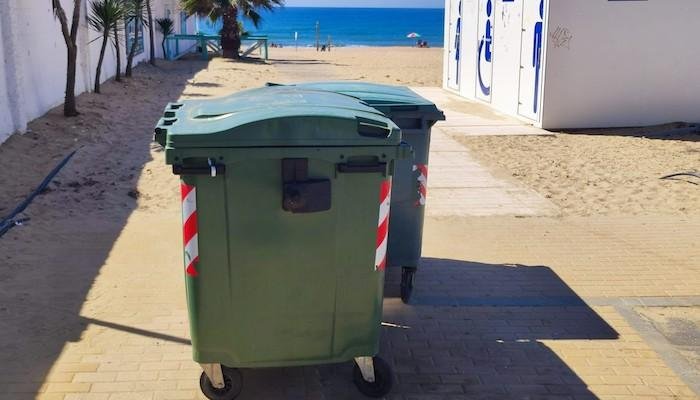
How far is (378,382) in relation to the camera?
401 cm

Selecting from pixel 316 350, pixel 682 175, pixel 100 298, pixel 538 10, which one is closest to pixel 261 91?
pixel 316 350

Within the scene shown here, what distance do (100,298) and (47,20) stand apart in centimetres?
896

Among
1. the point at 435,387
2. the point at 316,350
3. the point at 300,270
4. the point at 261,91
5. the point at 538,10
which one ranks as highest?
the point at 538,10

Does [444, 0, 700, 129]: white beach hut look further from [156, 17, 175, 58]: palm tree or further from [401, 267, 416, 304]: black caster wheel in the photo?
[156, 17, 175, 58]: palm tree

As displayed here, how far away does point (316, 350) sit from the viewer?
3852 mm

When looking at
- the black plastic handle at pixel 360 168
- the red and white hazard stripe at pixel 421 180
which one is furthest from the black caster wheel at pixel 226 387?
the red and white hazard stripe at pixel 421 180

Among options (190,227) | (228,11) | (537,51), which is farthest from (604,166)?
(228,11)

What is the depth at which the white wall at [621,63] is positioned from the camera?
12.7 meters

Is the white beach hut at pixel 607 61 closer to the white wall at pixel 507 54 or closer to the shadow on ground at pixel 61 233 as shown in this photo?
the white wall at pixel 507 54

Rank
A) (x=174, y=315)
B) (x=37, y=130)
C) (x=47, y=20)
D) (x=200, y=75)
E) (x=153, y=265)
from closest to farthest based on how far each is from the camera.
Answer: (x=174, y=315), (x=153, y=265), (x=37, y=130), (x=47, y=20), (x=200, y=75)

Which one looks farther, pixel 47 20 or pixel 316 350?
pixel 47 20

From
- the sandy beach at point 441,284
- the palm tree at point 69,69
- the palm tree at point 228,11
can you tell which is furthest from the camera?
the palm tree at point 228,11

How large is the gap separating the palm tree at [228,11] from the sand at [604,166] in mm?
19316

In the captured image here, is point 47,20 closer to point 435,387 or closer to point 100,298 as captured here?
point 100,298
